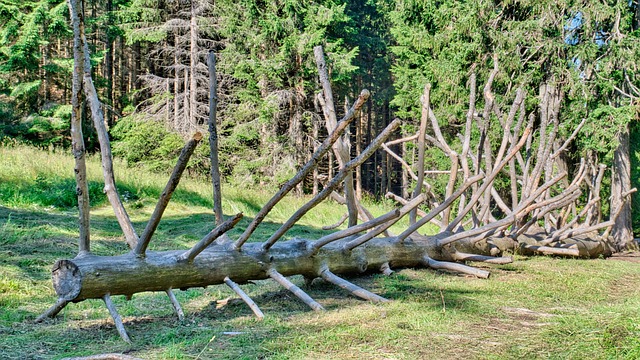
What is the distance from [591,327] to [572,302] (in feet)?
3.82

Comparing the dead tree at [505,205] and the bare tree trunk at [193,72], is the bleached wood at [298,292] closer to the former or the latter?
the dead tree at [505,205]

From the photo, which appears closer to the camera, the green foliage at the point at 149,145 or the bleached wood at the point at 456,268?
the bleached wood at the point at 456,268

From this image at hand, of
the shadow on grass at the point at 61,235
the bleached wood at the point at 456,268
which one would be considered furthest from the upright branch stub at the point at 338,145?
the shadow on grass at the point at 61,235

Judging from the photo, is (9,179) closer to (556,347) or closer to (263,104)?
(263,104)

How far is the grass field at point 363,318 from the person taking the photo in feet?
8.91

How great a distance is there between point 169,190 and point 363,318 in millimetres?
1400

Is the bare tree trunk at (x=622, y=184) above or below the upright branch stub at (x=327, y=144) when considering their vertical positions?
below

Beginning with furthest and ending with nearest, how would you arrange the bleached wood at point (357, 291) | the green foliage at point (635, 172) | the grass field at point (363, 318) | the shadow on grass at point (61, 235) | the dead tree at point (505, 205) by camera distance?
the green foliage at point (635, 172), the dead tree at point (505, 205), the shadow on grass at point (61, 235), the bleached wood at point (357, 291), the grass field at point (363, 318)

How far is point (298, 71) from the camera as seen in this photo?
20.9 metres

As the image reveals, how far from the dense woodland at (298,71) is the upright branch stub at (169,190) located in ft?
34.0

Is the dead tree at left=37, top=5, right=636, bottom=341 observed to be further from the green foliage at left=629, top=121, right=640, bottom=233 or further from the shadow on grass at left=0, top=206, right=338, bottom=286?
the green foliage at left=629, top=121, right=640, bottom=233

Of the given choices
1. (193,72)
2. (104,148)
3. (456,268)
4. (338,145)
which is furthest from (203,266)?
(193,72)

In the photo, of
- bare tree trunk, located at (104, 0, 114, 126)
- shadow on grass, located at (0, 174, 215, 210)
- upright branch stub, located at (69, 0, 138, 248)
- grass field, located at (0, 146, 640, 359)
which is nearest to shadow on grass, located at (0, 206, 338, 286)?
grass field, located at (0, 146, 640, 359)

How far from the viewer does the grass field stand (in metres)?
2.71
